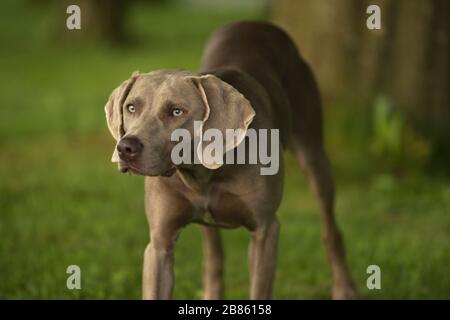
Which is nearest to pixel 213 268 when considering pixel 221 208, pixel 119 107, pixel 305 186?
pixel 221 208

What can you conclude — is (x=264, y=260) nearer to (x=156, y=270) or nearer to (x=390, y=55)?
(x=156, y=270)

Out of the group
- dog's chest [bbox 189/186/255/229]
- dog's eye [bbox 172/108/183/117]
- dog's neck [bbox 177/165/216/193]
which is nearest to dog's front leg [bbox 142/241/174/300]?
dog's chest [bbox 189/186/255/229]

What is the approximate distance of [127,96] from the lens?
13.8 ft

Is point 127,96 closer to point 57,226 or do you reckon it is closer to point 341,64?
point 57,226

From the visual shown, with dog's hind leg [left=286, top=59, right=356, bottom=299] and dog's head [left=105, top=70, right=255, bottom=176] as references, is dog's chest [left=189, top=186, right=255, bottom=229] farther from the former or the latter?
dog's hind leg [left=286, top=59, right=356, bottom=299]

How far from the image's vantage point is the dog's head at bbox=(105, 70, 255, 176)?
13.2ft

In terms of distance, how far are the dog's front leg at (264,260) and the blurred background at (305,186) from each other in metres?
0.94

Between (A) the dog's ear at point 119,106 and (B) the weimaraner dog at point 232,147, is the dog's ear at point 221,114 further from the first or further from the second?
(A) the dog's ear at point 119,106

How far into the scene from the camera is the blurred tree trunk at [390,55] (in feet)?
27.7

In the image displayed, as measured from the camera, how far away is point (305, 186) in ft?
27.5

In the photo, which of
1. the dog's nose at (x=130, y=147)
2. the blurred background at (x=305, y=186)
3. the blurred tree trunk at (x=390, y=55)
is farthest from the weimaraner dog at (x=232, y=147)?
the blurred tree trunk at (x=390, y=55)

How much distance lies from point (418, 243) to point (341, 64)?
265cm

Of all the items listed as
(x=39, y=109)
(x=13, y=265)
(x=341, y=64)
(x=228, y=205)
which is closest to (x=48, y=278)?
(x=13, y=265)

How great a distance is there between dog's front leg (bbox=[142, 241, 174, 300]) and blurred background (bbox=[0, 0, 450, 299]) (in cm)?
92
